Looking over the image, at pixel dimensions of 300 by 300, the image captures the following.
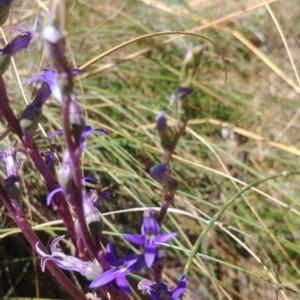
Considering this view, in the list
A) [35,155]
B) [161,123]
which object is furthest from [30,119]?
[161,123]

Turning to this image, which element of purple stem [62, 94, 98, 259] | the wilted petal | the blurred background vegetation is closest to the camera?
purple stem [62, 94, 98, 259]

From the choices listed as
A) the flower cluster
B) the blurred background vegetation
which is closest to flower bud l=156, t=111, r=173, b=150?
the flower cluster

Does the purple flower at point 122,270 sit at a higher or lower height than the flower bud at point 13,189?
lower

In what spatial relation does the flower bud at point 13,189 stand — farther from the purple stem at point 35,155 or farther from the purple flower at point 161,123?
the purple flower at point 161,123

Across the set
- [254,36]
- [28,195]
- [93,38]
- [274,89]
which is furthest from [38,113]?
[254,36]

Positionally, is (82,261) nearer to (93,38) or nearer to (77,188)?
(77,188)

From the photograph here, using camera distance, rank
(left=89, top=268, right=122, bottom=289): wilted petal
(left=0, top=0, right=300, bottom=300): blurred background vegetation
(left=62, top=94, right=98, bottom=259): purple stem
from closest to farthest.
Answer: (left=62, top=94, right=98, bottom=259): purple stem → (left=89, top=268, right=122, bottom=289): wilted petal → (left=0, top=0, right=300, bottom=300): blurred background vegetation

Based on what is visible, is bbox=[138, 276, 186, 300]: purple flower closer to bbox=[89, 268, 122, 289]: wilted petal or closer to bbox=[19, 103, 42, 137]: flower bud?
bbox=[89, 268, 122, 289]: wilted petal

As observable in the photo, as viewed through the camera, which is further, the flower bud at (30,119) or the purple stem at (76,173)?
the flower bud at (30,119)

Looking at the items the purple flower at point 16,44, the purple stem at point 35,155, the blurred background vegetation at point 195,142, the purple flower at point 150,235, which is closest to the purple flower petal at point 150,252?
the purple flower at point 150,235
